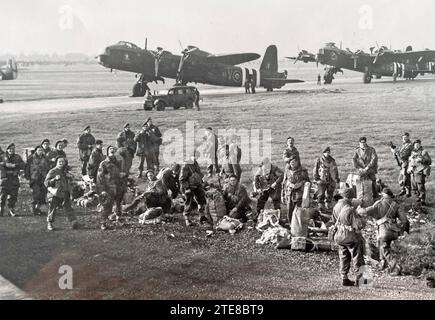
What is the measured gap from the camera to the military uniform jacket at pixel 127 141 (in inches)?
539

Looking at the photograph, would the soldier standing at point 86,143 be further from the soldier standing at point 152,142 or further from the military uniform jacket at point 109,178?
the military uniform jacket at point 109,178

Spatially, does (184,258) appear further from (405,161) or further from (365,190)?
(405,161)

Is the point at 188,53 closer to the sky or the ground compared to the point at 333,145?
closer to the sky

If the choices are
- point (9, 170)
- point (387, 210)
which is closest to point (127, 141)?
point (9, 170)

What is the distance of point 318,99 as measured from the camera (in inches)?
955

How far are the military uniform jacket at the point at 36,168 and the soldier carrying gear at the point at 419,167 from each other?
8.95 m

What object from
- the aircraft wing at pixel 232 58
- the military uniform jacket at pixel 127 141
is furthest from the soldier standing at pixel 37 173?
the aircraft wing at pixel 232 58

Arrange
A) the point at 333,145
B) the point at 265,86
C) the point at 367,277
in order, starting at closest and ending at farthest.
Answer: the point at 367,277, the point at 333,145, the point at 265,86

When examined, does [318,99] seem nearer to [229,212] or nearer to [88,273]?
[229,212]

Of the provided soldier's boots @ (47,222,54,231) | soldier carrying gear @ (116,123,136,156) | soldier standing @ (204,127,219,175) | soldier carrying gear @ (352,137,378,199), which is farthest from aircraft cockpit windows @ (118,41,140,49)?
soldier carrying gear @ (352,137,378,199)

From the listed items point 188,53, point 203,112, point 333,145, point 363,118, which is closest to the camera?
point 333,145
